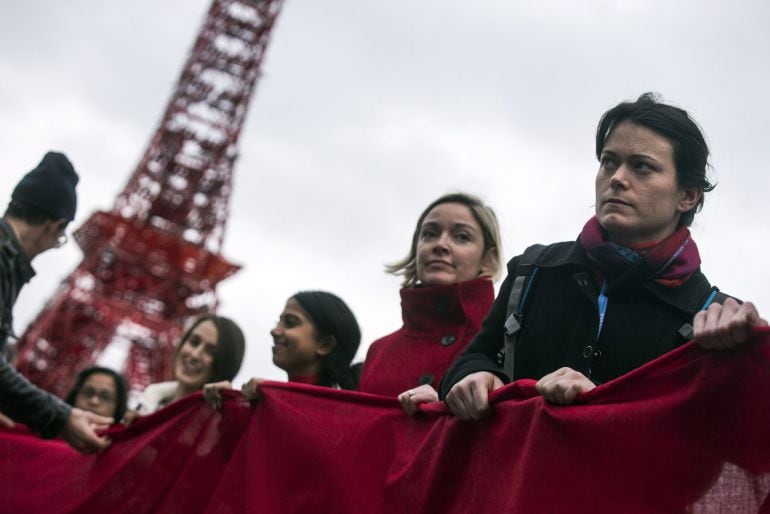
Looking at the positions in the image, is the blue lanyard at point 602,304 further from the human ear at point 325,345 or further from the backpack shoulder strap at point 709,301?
the human ear at point 325,345

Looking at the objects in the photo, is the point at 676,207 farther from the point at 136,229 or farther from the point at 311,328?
the point at 136,229

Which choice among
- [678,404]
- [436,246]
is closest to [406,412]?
[678,404]

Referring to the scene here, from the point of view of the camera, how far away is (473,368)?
2.18 metres

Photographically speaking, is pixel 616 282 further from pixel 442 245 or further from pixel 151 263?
pixel 151 263

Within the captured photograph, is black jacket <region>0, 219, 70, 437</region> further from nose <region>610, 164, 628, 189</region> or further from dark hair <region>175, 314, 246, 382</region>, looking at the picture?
nose <region>610, 164, 628, 189</region>

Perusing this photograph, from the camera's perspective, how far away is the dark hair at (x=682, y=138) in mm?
2309

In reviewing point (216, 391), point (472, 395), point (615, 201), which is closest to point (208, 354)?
point (216, 391)

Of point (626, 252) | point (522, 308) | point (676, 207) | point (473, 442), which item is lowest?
point (473, 442)

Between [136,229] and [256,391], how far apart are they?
844 inches

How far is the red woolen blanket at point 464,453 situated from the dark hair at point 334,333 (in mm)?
802

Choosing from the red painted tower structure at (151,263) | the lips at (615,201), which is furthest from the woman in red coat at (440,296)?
the red painted tower structure at (151,263)

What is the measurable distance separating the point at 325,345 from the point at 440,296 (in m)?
0.78

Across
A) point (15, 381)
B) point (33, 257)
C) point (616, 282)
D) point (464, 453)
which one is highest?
point (616, 282)

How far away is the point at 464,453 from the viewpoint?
6.84ft
